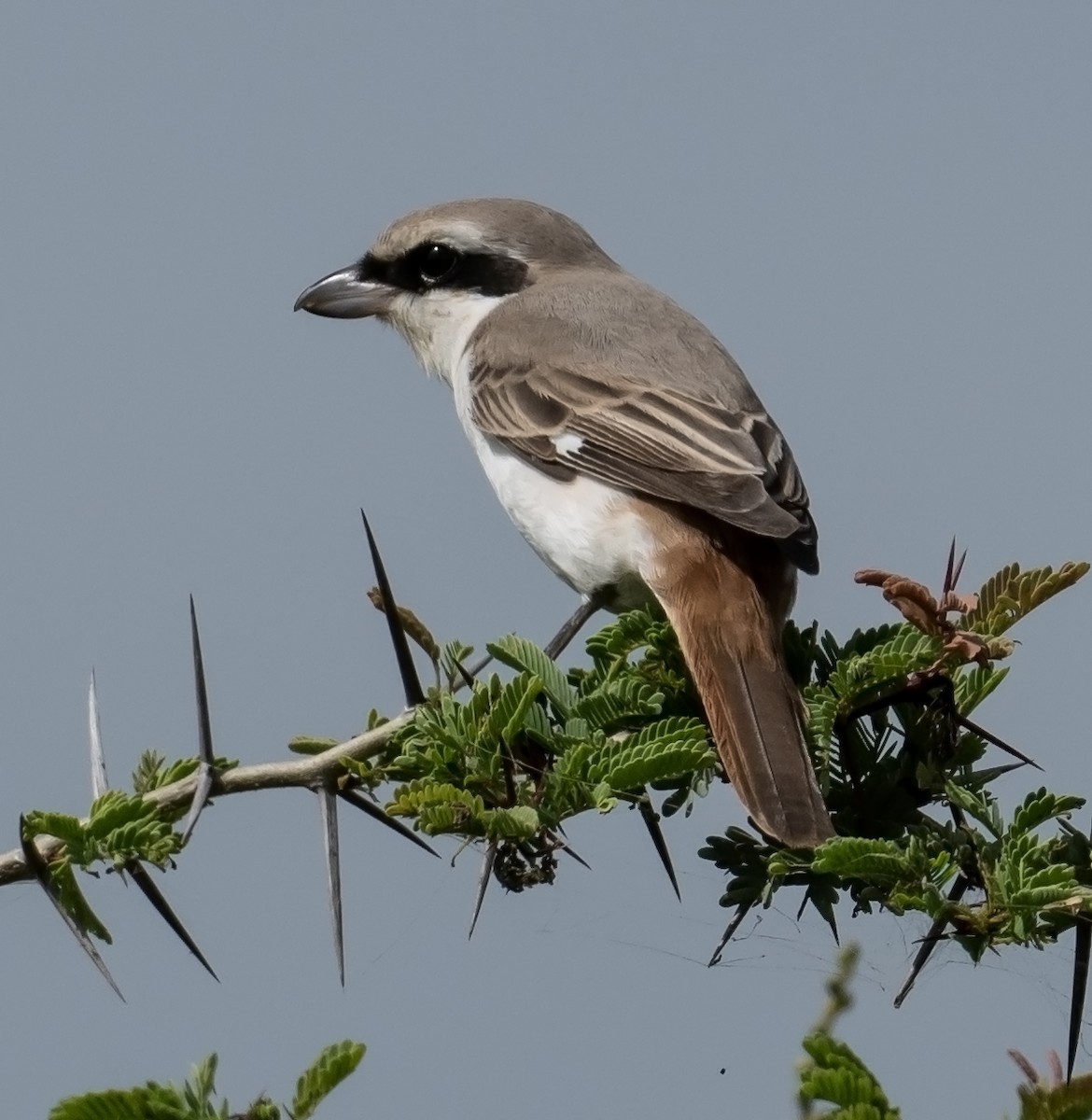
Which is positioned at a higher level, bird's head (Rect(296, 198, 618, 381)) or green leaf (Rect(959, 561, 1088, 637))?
bird's head (Rect(296, 198, 618, 381))

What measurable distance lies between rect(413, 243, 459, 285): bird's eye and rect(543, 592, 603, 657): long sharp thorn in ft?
4.48

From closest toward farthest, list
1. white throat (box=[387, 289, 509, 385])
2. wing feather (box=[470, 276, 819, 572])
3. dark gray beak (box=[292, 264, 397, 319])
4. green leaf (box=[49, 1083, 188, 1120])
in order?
green leaf (box=[49, 1083, 188, 1120]), wing feather (box=[470, 276, 819, 572]), white throat (box=[387, 289, 509, 385]), dark gray beak (box=[292, 264, 397, 319])

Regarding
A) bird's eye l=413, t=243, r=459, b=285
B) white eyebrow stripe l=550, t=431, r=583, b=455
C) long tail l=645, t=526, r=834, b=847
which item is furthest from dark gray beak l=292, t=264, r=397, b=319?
long tail l=645, t=526, r=834, b=847

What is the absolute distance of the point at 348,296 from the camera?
183 inches

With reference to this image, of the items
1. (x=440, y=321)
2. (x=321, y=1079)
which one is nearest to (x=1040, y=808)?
(x=321, y=1079)

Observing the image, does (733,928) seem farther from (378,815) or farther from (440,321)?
(440,321)

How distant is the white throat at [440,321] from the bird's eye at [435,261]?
47 mm

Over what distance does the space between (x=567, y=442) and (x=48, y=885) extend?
6.07 ft

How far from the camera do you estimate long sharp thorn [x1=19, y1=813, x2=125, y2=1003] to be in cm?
193

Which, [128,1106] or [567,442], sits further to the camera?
[567,442]

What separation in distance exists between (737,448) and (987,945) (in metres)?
1.60

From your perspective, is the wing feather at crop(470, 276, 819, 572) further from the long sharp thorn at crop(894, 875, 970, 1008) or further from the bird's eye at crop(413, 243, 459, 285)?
the long sharp thorn at crop(894, 875, 970, 1008)

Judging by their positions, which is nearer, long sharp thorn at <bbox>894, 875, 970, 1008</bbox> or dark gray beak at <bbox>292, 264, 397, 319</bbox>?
long sharp thorn at <bbox>894, 875, 970, 1008</bbox>

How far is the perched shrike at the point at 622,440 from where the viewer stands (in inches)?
105
